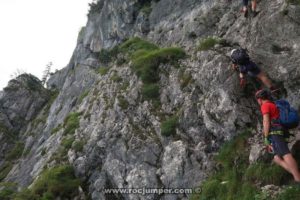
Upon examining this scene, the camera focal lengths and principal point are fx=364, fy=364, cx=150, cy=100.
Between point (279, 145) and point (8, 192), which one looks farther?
point (8, 192)

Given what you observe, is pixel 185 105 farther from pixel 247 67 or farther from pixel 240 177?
pixel 240 177

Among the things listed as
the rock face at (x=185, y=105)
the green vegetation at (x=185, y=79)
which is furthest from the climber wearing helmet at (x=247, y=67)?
the green vegetation at (x=185, y=79)

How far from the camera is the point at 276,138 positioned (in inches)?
472

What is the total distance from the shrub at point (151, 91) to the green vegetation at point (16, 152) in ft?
151

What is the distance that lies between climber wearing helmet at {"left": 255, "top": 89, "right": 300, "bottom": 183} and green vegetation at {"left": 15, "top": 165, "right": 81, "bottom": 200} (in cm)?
1538

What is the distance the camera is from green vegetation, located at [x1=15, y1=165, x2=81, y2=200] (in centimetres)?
2412

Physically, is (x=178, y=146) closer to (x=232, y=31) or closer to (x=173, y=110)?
(x=173, y=110)

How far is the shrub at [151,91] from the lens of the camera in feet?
81.6

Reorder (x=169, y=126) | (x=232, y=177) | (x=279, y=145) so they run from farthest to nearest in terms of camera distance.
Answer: (x=169, y=126) → (x=232, y=177) → (x=279, y=145)

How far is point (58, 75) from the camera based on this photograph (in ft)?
327

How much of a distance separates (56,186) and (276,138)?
17014 mm

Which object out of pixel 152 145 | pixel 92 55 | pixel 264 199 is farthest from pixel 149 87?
pixel 92 55

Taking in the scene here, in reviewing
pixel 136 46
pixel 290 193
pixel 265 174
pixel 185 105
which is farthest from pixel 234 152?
pixel 136 46

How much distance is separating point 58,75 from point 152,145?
271 ft
